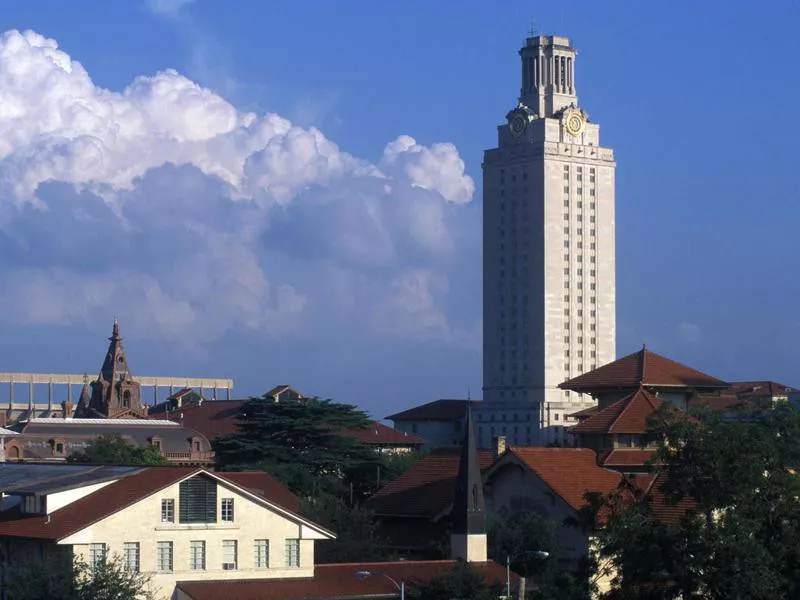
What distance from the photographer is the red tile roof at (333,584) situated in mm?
58309

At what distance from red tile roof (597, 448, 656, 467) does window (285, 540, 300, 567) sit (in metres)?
17.3

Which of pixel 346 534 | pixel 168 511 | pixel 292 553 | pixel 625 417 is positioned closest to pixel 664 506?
pixel 625 417

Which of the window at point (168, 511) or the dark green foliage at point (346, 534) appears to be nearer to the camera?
the window at point (168, 511)

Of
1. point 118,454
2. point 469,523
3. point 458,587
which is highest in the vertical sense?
point 118,454

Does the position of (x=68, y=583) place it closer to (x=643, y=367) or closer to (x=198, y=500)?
(x=198, y=500)

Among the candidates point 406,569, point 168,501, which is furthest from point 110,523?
point 406,569

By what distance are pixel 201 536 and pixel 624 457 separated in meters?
22.6

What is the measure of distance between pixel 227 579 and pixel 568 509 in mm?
16097

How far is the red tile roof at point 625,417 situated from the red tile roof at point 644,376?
8065mm

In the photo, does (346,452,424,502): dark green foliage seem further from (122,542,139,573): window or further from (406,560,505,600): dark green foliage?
(406,560,505,600): dark green foliage

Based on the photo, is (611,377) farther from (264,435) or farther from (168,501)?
(168,501)

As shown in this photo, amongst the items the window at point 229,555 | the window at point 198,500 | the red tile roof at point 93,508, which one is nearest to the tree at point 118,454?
the red tile roof at point 93,508

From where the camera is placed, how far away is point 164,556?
5966 centimetres

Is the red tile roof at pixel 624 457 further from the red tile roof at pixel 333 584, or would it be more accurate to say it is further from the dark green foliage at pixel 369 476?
the dark green foliage at pixel 369 476
